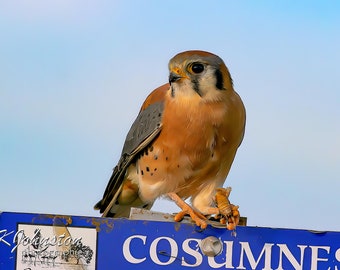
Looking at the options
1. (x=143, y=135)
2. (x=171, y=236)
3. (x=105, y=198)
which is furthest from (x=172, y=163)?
(x=171, y=236)

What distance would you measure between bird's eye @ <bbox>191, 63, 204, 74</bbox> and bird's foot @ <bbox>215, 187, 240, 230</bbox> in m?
0.73

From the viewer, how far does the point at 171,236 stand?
2875 millimetres

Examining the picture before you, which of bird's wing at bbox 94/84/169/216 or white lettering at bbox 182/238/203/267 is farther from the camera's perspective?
Answer: bird's wing at bbox 94/84/169/216

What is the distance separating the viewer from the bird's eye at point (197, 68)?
384 cm

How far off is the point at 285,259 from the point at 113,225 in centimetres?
67

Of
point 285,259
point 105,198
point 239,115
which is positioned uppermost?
point 239,115

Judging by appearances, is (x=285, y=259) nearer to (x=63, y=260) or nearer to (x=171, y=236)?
(x=171, y=236)

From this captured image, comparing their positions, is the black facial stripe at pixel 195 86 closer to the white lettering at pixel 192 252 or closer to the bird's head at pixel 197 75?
the bird's head at pixel 197 75

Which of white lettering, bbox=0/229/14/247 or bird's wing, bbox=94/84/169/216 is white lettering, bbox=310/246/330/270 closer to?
white lettering, bbox=0/229/14/247

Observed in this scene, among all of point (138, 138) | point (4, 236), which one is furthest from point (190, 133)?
point (4, 236)

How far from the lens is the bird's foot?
3119 millimetres

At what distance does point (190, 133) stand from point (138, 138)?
359 millimetres

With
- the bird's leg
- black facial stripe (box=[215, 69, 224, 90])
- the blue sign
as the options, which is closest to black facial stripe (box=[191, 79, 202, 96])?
black facial stripe (box=[215, 69, 224, 90])

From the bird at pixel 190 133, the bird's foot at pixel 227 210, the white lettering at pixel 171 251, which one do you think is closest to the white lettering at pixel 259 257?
the bird's foot at pixel 227 210
